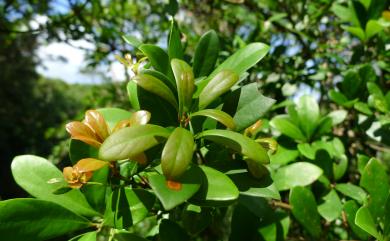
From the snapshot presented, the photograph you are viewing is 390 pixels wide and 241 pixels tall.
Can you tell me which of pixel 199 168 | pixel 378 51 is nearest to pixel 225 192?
pixel 199 168

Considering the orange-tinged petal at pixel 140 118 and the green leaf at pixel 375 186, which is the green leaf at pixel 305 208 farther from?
the orange-tinged petal at pixel 140 118

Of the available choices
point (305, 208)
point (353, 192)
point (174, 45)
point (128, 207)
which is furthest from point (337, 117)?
point (128, 207)

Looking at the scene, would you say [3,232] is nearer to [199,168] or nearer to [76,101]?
[199,168]

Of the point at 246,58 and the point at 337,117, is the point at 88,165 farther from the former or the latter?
the point at 337,117

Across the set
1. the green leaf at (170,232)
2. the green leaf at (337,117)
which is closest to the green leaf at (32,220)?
the green leaf at (170,232)

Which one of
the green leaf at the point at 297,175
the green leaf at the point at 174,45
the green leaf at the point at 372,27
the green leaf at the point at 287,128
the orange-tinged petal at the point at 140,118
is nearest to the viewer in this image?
the orange-tinged petal at the point at 140,118

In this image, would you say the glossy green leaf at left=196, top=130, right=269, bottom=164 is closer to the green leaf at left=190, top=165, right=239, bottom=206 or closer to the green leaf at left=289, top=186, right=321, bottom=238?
the green leaf at left=190, top=165, right=239, bottom=206
